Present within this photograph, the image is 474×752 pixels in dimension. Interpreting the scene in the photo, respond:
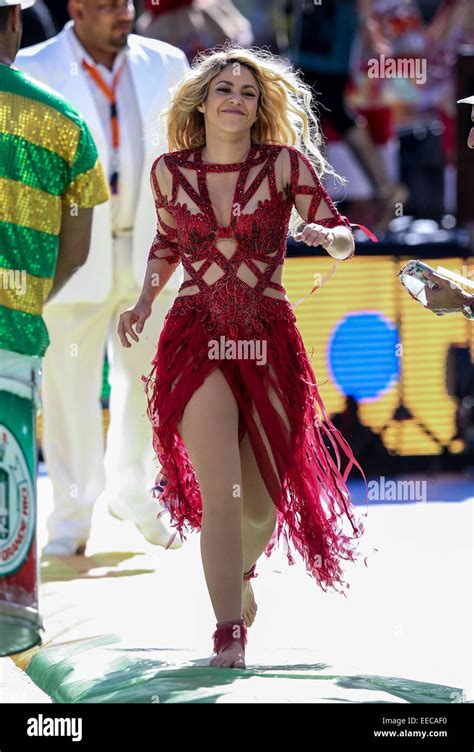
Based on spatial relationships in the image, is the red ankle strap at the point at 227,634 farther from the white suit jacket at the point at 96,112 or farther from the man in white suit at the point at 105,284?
the white suit jacket at the point at 96,112

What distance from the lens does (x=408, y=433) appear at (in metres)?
8.18

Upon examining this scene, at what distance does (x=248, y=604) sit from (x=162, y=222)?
1.07 metres

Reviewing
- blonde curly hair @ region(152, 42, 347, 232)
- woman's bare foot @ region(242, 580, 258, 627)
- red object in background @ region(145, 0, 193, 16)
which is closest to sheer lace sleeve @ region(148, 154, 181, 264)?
blonde curly hair @ region(152, 42, 347, 232)

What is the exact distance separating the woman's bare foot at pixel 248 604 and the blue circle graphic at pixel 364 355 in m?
3.41

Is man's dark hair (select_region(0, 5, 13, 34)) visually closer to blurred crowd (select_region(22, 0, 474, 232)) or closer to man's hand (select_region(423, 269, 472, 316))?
man's hand (select_region(423, 269, 472, 316))

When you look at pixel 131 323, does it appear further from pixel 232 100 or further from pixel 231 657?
pixel 231 657

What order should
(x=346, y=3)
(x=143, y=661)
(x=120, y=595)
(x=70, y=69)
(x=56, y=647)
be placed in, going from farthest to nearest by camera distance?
(x=346, y=3)
(x=70, y=69)
(x=120, y=595)
(x=56, y=647)
(x=143, y=661)

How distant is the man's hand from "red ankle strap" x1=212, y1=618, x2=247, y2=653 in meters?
0.98

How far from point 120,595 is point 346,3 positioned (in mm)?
4980

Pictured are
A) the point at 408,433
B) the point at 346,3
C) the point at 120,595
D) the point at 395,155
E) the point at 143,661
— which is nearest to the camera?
the point at 143,661

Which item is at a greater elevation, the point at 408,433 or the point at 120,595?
the point at 408,433
